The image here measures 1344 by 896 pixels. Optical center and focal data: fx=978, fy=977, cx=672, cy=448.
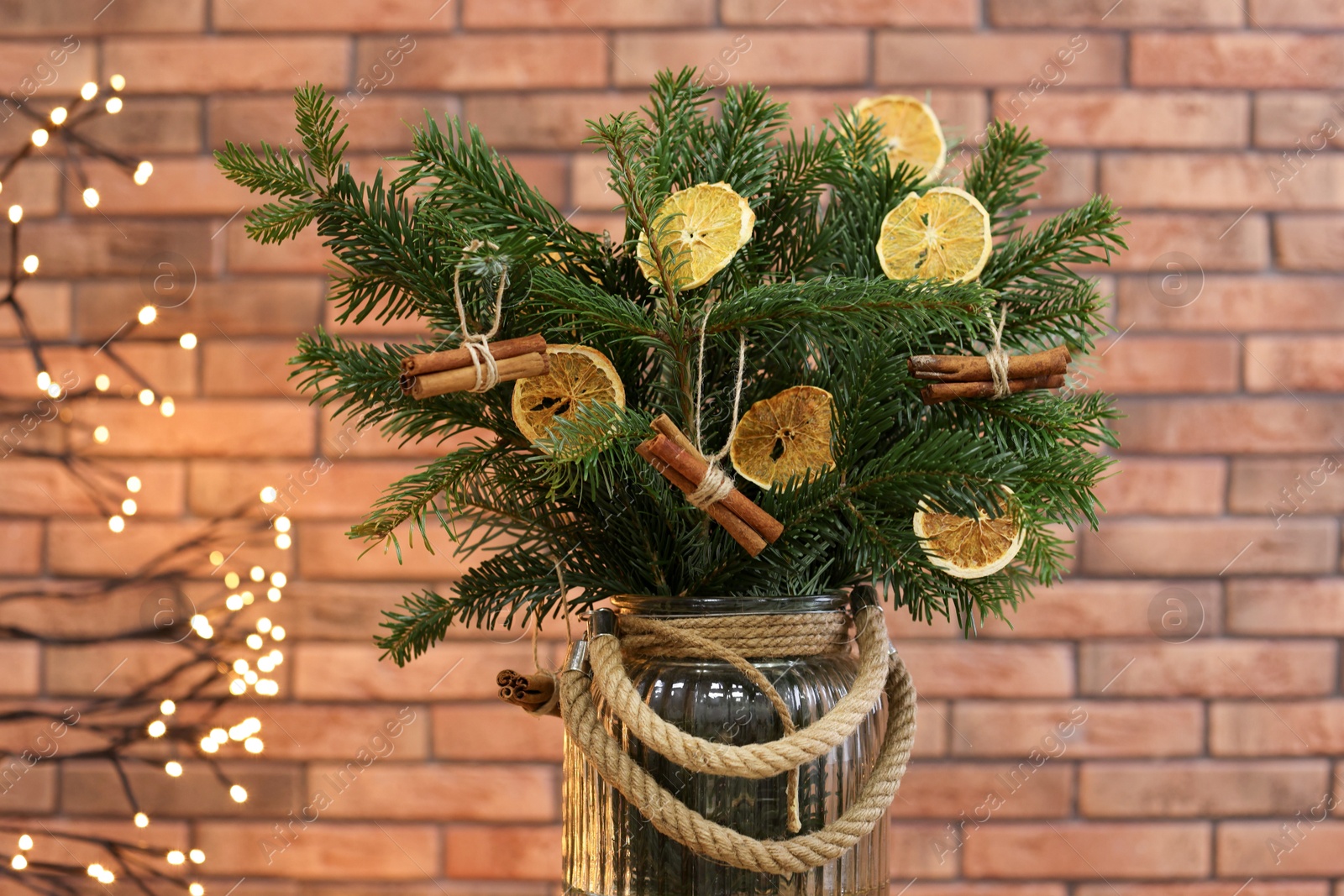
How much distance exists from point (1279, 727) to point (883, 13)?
2.92ft

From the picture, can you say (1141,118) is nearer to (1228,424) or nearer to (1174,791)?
(1228,424)

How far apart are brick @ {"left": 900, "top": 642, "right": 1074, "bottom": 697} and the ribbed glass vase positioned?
51 cm

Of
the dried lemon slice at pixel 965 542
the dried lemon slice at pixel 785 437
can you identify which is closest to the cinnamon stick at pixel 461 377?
the dried lemon slice at pixel 785 437

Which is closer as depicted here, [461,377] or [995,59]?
[461,377]

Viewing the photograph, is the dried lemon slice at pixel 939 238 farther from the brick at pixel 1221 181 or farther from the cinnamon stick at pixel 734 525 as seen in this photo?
the brick at pixel 1221 181

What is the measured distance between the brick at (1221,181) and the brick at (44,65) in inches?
44.8

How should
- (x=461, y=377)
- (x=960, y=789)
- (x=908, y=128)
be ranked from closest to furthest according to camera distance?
(x=461, y=377) → (x=908, y=128) → (x=960, y=789)

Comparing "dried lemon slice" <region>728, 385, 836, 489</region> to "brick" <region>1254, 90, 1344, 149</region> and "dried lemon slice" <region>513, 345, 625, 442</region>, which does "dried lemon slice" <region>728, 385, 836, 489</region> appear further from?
"brick" <region>1254, 90, 1344, 149</region>

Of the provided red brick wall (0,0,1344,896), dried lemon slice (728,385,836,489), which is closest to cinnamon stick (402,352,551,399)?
dried lemon slice (728,385,836,489)

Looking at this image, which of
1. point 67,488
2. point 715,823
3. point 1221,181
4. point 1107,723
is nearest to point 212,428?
point 67,488

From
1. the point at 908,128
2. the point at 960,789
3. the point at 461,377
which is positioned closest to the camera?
the point at 461,377

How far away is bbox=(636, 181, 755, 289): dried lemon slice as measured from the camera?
1.73 ft

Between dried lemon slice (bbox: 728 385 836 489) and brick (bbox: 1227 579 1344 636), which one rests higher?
dried lemon slice (bbox: 728 385 836 489)

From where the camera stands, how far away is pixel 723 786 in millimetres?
537
